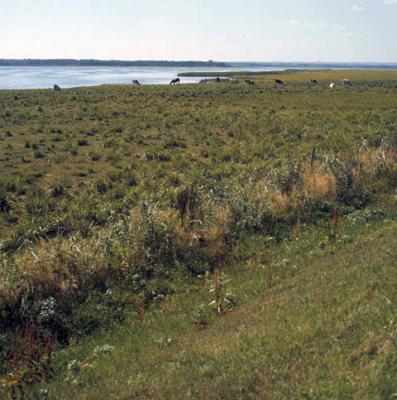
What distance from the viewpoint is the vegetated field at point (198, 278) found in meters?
5.41

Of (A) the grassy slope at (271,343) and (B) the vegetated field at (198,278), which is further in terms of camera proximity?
(B) the vegetated field at (198,278)

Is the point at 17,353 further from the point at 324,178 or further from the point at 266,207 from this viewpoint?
the point at 324,178

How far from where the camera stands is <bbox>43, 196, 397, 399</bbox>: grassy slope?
4.93 m

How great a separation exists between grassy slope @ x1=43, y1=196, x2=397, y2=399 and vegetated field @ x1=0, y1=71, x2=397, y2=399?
0.02 metres

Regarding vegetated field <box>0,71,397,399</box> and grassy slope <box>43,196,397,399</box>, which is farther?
vegetated field <box>0,71,397,399</box>

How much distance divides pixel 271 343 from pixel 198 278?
357 cm

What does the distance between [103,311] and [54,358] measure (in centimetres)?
136

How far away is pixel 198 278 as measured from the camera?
9234 millimetres

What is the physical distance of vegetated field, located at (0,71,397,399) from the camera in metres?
5.41

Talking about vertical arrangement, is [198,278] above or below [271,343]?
below

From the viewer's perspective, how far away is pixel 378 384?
459cm

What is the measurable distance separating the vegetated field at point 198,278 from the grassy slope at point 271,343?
24 millimetres

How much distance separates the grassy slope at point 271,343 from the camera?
194 inches

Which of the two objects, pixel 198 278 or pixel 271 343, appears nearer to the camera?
pixel 271 343
